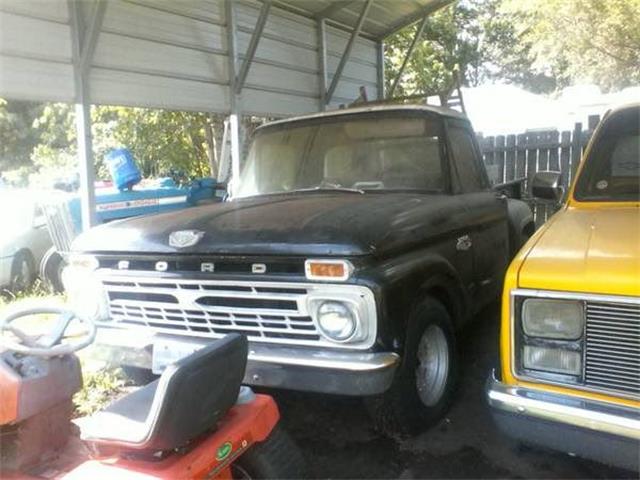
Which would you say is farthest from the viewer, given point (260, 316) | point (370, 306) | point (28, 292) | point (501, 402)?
point (28, 292)

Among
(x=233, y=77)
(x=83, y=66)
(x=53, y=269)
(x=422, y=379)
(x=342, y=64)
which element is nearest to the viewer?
(x=422, y=379)

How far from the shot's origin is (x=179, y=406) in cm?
212

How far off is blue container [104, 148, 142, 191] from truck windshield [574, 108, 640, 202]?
647 centimetres

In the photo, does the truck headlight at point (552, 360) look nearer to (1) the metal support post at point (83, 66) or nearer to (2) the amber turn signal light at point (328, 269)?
(2) the amber turn signal light at point (328, 269)

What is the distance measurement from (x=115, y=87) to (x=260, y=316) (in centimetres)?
462

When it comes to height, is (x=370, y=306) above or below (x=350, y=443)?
above

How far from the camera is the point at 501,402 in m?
2.58

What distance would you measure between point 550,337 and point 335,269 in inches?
40.6

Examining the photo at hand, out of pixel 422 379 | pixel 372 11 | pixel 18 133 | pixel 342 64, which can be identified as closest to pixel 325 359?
pixel 422 379

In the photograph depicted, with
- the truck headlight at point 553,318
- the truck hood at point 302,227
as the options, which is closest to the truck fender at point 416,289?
the truck hood at point 302,227

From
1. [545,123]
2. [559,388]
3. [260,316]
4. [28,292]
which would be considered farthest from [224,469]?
[545,123]

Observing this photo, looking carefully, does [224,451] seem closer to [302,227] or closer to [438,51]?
[302,227]

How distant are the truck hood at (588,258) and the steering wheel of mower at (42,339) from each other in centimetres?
195

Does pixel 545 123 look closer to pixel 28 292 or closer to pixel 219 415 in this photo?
pixel 28 292
